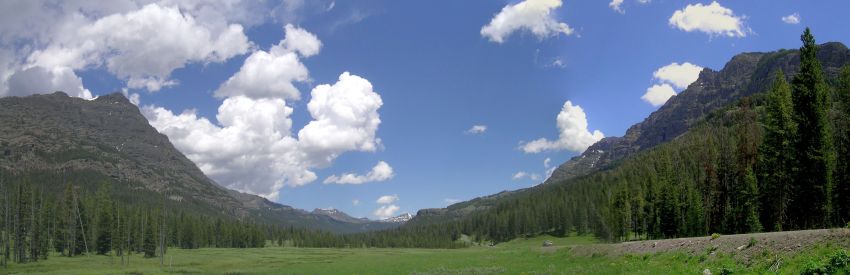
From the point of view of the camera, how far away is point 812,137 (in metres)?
47.4

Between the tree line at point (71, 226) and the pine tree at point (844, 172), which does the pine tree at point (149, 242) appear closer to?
the tree line at point (71, 226)

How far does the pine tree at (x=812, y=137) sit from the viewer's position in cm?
4644

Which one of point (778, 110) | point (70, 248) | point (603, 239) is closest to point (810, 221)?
point (778, 110)

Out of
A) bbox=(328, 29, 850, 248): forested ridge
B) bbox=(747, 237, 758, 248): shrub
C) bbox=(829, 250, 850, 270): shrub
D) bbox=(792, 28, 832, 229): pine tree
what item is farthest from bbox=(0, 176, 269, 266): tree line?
bbox=(829, 250, 850, 270): shrub

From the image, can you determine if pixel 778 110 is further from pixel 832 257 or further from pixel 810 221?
pixel 832 257

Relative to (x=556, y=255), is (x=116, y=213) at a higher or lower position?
higher

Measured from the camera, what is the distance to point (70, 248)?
395 feet

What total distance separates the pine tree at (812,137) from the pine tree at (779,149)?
0.95 m

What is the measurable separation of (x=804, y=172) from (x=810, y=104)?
665cm

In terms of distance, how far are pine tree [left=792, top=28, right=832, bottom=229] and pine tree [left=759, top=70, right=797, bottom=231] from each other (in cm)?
95

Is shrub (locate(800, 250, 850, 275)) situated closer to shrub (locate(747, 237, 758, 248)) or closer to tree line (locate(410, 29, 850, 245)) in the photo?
shrub (locate(747, 237, 758, 248))

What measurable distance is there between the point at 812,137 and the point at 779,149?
5365 mm

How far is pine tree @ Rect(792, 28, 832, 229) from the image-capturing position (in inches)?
1828

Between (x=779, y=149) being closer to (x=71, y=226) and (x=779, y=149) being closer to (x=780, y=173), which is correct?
(x=780, y=173)
